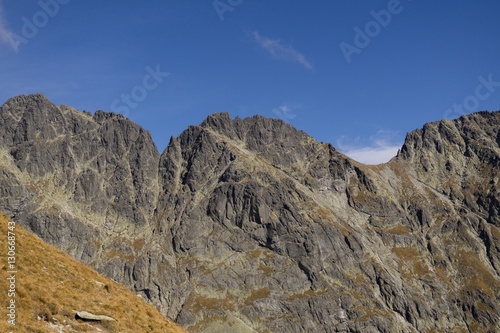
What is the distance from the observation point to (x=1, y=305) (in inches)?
908

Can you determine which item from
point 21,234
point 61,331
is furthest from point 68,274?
point 61,331

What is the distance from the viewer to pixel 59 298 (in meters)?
27.1

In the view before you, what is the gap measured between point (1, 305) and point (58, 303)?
12.8 feet

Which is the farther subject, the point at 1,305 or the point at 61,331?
the point at 61,331

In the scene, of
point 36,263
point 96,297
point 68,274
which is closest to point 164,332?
point 96,297

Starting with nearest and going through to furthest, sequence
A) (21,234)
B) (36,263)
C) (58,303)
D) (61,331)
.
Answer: (61,331) → (58,303) → (36,263) → (21,234)

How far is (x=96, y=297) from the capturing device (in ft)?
101

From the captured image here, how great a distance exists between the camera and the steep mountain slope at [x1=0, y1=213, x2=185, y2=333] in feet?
80.6

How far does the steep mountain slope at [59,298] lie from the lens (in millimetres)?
24562

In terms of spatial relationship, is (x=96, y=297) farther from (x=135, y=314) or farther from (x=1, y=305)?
(x=1, y=305)

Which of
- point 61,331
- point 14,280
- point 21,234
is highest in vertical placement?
point 21,234

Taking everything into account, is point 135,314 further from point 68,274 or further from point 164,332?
point 68,274

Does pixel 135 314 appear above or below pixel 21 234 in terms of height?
below

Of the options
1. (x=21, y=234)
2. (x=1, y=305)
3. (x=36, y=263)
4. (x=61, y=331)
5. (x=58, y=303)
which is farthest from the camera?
(x=21, y=234)
